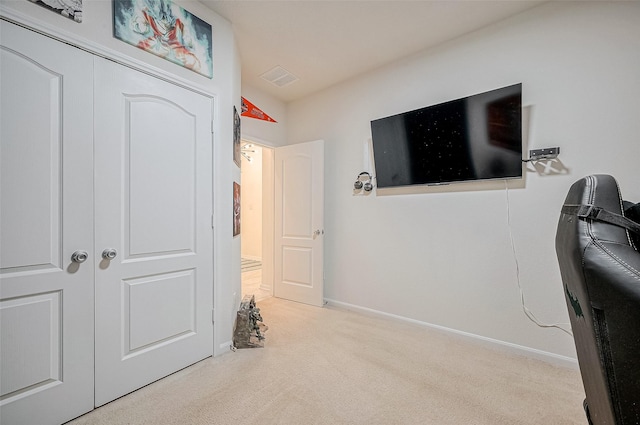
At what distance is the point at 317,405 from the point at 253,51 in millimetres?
3087

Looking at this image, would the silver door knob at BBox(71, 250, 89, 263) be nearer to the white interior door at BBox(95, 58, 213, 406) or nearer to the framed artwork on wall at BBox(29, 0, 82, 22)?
the white interior door at BBox(95, 58, 213, 406)

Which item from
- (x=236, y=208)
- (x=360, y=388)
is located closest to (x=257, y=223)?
(x=236, y=208)

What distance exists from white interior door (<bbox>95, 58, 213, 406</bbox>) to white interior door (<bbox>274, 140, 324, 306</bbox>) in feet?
4.91

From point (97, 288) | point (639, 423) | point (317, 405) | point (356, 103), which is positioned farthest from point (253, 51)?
point (639, 423)

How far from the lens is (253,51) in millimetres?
2701

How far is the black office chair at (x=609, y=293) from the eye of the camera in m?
0.51

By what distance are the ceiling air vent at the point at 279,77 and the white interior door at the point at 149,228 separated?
1235 millimetres

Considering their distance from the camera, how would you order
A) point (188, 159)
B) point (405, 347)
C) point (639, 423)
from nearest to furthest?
point (639, 423) < point (188, 159) < point (405, 347)

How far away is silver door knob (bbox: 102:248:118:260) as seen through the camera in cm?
163

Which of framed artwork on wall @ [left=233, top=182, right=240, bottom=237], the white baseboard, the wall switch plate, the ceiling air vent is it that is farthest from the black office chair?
the ceiling air vent

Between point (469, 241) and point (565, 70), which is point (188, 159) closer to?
point (469, 241)

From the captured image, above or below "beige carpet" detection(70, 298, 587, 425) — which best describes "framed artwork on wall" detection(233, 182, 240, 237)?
above

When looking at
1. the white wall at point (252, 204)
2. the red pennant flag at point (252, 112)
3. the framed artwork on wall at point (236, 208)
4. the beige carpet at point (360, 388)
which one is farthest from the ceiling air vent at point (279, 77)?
the white wall at point (252, 204)

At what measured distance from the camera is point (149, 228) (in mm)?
1829
